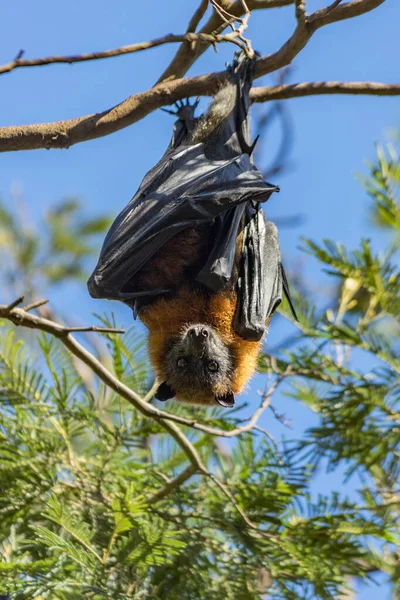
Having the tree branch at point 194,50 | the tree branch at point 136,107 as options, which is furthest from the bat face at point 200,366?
the tree branch at point 194,50

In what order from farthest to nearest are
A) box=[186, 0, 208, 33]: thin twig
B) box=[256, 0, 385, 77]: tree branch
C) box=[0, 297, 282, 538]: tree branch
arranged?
box=[186, 0, 208, 33]: thin twig
box=[256, 0, 385, 77]: tree branch
box=[0, 297, 282, 538]: tree branch

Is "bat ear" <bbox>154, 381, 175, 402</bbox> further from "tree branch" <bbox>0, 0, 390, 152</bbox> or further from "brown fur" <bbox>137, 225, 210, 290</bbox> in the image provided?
"tree branch" <bbox>0, 0, 390, 152</bbox>

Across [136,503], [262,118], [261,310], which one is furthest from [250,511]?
[262,118]

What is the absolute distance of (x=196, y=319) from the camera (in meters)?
5.55

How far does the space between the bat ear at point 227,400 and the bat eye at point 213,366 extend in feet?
0.66

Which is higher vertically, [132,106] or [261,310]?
[132,106]

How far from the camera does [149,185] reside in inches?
220

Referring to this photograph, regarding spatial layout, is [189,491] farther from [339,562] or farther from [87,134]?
[87,134]

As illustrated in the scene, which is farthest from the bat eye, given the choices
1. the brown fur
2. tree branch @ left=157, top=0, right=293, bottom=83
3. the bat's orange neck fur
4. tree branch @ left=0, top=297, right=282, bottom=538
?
tree branch @ left=157, top=0, right=293, bottom=83

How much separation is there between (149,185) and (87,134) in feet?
2.69

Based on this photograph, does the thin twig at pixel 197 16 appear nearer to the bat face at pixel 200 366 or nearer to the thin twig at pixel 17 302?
the bat face at pixel 200 366

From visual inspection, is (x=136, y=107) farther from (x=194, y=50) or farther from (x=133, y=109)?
(x=194, y=50)

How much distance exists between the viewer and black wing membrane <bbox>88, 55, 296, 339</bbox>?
17.2 feet

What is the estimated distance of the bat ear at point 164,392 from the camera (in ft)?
18.7
